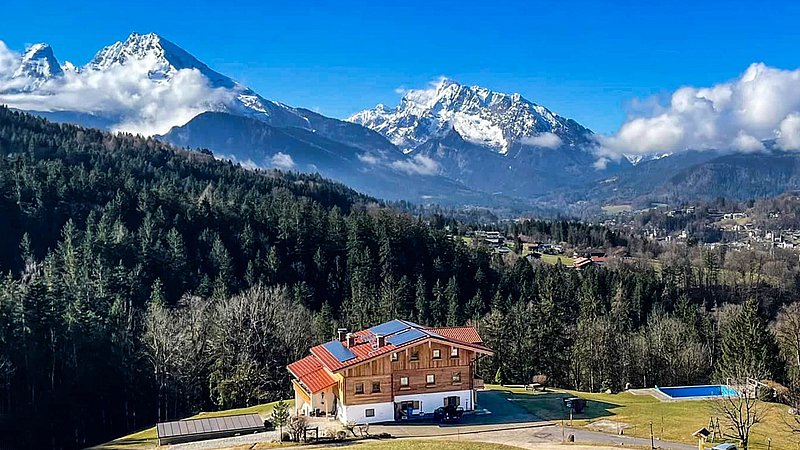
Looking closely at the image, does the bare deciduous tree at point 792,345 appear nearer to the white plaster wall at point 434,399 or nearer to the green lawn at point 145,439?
the white plaster wall at point 434,399

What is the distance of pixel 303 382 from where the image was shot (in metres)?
50.8

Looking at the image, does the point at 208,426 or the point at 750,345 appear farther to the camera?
the point at 750,345

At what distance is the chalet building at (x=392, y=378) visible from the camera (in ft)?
157

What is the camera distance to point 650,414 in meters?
48.8

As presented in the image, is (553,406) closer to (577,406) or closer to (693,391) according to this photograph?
(577,406)

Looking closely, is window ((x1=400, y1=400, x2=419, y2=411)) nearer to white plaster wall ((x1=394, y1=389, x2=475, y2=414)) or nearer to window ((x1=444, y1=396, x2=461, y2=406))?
white plaster wall ((x1=394, y1=389, x2=475, y2=414))

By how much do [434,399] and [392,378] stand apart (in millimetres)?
3580

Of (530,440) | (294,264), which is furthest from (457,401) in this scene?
(294,264)

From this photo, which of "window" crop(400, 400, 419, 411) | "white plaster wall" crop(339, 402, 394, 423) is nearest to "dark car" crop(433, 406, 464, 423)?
"window" crop(400, 400, 419, 411)

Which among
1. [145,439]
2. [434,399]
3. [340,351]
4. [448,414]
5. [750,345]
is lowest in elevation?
[145,439]

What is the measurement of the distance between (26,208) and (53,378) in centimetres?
5059

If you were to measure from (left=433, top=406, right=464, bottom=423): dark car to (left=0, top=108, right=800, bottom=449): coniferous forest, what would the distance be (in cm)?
1907

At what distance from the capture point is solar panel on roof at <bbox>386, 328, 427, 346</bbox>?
49.6 meters

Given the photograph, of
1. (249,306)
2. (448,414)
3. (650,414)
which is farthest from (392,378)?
(249,306)
